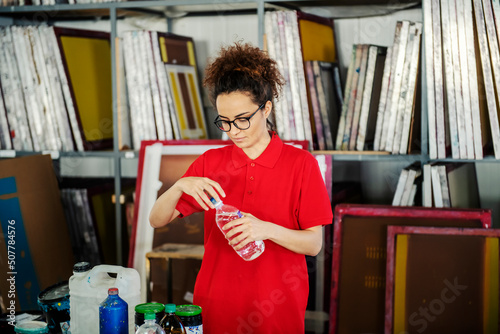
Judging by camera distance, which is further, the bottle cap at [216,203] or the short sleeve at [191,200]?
the short sleeve at [191,200]

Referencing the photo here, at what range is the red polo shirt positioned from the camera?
65.4 inches

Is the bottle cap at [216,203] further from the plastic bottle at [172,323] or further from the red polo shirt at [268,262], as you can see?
the plastic bottle at [172,323]

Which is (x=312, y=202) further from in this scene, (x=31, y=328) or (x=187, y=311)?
(x=31, y=328)

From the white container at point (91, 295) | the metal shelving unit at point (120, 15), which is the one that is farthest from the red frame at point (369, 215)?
the white container at point (91, 295)

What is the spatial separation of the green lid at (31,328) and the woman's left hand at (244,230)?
1.81 ft

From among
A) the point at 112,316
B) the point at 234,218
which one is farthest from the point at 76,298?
the point at 234,218

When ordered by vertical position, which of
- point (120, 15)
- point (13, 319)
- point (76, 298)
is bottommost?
point (13, 319)

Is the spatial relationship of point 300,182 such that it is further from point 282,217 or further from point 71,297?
point 71,297

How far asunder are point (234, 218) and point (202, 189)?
0.40 feet

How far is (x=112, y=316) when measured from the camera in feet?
4.32

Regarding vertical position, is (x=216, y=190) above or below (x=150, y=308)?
above

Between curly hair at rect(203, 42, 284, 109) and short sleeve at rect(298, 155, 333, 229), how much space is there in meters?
0.26

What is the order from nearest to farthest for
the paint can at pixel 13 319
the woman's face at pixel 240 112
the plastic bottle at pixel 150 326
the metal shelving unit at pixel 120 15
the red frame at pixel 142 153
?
the plastic bottle at pixel 150 326, the woman's face at pixel 240 112, the paint can at pixel 13 319, the metal shelving unit at pixel 120 15, the red frame at pixel 142 153

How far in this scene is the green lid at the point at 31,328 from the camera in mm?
1447
